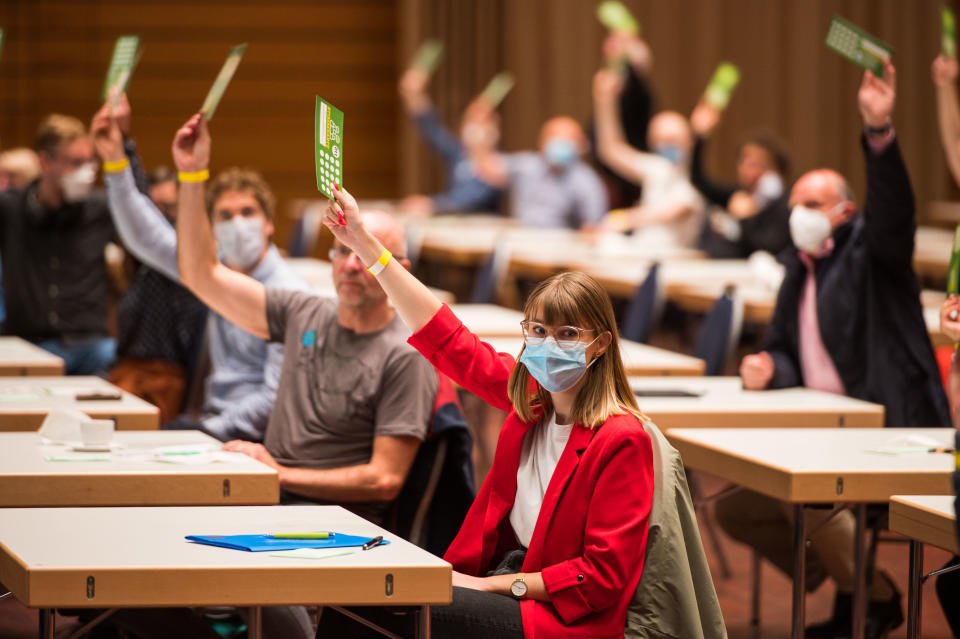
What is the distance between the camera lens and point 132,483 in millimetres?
2969

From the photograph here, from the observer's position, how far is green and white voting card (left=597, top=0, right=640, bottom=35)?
11664 mm

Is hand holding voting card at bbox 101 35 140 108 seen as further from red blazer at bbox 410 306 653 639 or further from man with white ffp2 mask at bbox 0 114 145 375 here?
red blazer at bbox 410 306 653 639

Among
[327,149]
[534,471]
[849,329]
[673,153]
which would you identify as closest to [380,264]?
[327,149]

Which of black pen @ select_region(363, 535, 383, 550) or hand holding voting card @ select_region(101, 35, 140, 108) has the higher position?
hand holding voting card @ select_region(101, 35, 140, 108)

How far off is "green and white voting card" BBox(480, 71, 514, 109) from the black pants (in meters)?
10.9

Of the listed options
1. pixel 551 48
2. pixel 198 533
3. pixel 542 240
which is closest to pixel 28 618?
pixel 198 533

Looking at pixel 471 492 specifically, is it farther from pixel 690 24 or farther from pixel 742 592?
pixel 690 24

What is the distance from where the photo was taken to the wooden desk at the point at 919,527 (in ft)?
8.91

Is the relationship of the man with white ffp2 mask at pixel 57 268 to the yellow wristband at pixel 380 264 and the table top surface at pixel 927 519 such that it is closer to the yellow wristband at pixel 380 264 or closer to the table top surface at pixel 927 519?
the yellow wristband at pixel 380 264

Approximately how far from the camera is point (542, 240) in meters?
9.27

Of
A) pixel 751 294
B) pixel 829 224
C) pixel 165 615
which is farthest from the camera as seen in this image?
pixel 751 294

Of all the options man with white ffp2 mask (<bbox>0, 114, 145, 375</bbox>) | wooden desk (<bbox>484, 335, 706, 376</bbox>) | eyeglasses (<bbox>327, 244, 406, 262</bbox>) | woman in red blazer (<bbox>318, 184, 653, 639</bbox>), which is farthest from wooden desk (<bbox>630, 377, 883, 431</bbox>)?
man with white ffp2 mask (<bbox>0, 114, 145, 375</bbox>)

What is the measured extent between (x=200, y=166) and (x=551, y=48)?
10.0 metres

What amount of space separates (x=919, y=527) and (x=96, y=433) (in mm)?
1827
